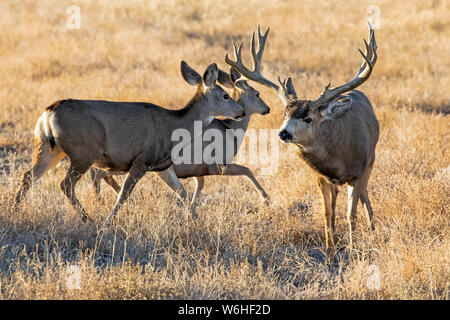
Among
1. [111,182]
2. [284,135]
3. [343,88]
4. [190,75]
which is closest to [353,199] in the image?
[343,88]

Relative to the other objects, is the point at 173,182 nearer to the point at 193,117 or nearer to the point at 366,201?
the point at 193,117

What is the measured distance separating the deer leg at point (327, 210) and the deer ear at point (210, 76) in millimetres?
2046

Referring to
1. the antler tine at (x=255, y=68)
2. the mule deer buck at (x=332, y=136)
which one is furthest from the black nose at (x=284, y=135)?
the antler tine at (x=255, y=68)

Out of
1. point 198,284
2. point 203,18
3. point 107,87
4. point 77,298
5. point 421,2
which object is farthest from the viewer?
point 421,2

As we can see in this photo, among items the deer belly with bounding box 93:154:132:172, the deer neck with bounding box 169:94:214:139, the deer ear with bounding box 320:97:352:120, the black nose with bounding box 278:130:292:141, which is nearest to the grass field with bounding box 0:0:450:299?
the deer belly with bounding box 93:154:132:172

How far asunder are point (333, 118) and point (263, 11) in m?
19.9

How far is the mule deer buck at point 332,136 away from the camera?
5.95m

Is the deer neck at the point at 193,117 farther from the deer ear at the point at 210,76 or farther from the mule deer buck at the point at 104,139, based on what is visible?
the deer ear at the point at 210,76

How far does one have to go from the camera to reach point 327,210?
6.67 metres

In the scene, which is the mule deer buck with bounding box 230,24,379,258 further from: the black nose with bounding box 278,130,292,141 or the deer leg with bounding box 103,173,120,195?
the deer leg with bounding box 103,173,120,195

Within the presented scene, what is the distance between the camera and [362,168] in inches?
256
